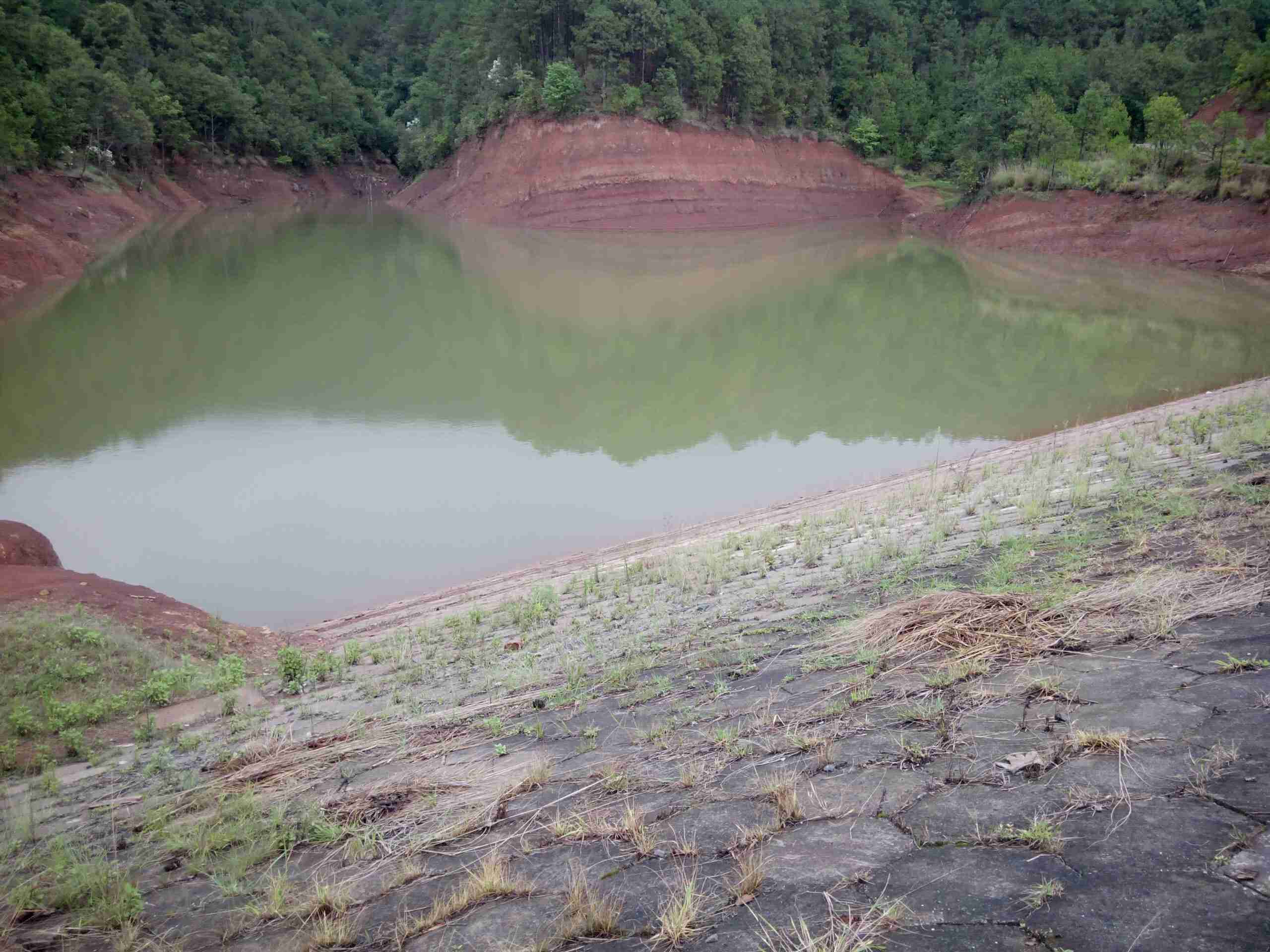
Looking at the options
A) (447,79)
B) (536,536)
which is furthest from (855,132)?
(536,536)

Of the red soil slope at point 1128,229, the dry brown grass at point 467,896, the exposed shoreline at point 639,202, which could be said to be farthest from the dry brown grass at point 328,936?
the red soil slope at point 1128,229

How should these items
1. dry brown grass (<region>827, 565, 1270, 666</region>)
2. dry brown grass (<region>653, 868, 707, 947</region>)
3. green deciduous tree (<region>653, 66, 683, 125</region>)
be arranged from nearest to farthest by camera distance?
dry brown grass (<region>653, 868, 707, 947</region>), dry brown grass (<region>827, 565, 1270, 666</region>), green deciduous tree (<region>653, 66, 683, 125</region>)

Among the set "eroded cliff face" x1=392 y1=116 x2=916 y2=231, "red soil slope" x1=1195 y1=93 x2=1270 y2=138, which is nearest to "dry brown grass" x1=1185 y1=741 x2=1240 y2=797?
"red soil slope" x1=1195 y1=93 x2=1270 y2=138

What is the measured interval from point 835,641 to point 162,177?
53.2 meters

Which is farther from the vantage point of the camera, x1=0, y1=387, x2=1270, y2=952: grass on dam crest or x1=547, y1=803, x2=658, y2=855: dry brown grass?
x1=547, y1=803, x2=658, y2=855: dry brown grass

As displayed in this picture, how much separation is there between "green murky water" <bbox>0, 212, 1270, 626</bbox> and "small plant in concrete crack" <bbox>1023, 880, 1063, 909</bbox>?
806 centimetres

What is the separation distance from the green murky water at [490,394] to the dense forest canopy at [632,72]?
1433 cm

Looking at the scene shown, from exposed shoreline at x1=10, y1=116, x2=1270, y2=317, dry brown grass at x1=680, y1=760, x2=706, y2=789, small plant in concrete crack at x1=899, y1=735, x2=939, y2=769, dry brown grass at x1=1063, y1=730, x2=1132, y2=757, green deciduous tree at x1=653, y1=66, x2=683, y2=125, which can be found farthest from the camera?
green deciduous tree at x1=653, y1=66, x2=683, y2=125

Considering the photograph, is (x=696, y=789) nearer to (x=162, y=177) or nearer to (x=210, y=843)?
(x=210, y=843)

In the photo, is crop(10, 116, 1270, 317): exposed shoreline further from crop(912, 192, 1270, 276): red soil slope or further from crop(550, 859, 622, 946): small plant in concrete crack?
crop(550, 859, 622, 946): small plant in concrete crack

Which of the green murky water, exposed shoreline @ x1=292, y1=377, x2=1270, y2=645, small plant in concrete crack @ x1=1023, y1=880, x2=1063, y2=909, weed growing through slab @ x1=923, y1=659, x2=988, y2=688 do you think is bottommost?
small plant in concrete crack @ x1=1023, y1=880, x2=1063, y2=909

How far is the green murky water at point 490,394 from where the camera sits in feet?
36.1

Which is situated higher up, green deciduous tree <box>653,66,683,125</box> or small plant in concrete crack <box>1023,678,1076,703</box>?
green deciduous tree <box>653,66,683,125</box>

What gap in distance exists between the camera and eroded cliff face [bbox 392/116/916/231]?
4459cm
